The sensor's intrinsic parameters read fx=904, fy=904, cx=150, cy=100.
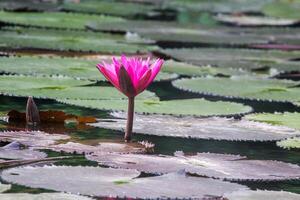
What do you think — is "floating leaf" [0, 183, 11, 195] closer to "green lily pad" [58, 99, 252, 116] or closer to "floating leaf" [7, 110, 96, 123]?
"floating leaf" [7, 110, 96, 123]

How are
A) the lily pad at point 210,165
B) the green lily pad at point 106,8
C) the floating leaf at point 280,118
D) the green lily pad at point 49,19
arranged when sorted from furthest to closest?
Answer: the green lily pad at point 106,8 < the green lily pad at point 49,19 < the floating leaf at point 280,118 < the lily pad at point 210,165

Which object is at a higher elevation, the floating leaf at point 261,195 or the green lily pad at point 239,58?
the green lily pad at point 239,58

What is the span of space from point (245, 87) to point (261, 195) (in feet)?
4.85

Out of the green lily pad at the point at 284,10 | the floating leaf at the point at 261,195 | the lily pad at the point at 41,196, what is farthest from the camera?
the green lily pad at the point at 284,10

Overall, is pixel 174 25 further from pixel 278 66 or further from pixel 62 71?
pixel 62 71

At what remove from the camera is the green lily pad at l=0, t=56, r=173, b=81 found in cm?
308

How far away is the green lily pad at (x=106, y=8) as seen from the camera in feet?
19.6

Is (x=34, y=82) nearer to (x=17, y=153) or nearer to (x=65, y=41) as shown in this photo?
(x=17, y=153)

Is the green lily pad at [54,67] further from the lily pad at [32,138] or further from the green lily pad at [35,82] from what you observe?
the lily pad at [32,138]

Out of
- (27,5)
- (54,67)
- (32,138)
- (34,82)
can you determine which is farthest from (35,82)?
(27,5)

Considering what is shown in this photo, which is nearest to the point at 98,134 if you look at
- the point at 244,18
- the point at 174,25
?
the point at 174,25

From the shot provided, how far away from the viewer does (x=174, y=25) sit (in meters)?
5.28

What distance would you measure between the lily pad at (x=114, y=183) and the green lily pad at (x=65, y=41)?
6.74ft

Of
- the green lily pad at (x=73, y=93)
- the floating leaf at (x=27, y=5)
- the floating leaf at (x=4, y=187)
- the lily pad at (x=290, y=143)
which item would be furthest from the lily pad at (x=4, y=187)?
the floating leaf at (x=27, y=5)
